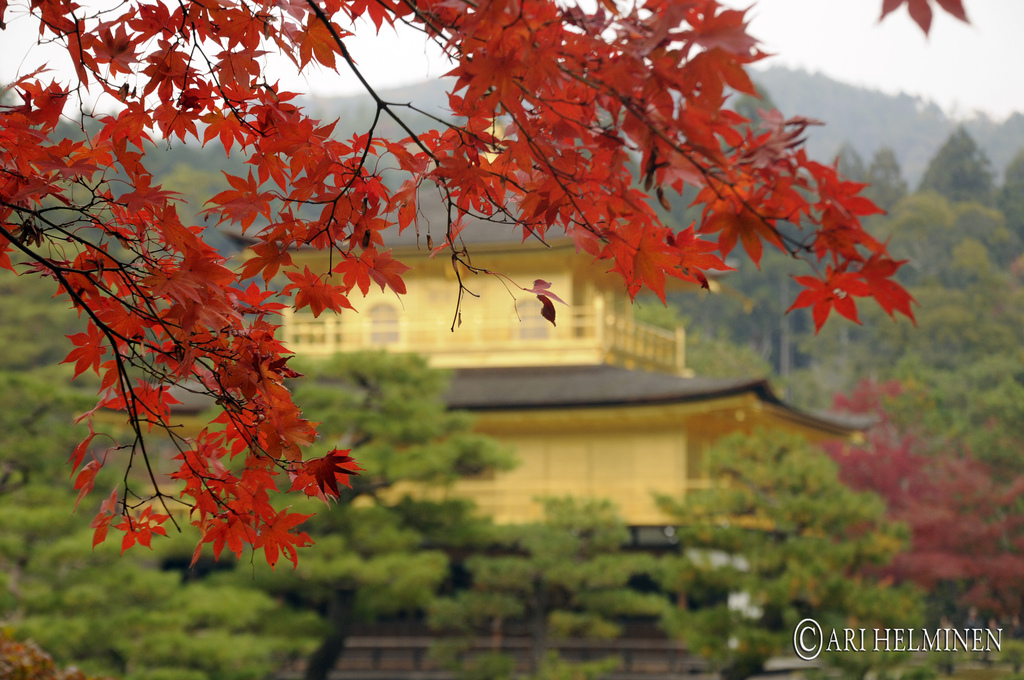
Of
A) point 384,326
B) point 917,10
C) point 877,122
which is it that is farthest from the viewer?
Result: point 877,122

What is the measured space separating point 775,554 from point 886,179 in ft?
139

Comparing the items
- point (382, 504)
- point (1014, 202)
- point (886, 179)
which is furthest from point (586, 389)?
point (886, 179)

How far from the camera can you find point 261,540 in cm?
243

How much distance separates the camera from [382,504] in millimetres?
10742

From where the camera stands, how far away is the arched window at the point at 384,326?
1588cm

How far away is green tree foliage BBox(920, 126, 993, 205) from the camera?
4353 centimetres

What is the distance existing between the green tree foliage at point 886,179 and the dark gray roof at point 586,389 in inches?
1336

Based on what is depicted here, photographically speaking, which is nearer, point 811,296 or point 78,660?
point 811,296

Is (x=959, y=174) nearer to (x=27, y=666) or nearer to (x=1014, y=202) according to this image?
(x=1014, y=202)

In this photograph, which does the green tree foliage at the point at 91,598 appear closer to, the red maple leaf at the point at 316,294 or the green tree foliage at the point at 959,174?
the red maple leaf at the point at 316,294

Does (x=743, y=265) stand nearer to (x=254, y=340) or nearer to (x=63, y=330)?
(x=63, y=330)

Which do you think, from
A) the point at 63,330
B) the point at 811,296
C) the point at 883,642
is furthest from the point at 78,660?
the point at 63,330

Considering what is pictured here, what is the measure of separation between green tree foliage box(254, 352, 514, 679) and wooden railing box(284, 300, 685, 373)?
3.92 m

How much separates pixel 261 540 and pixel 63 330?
90.7 feet
